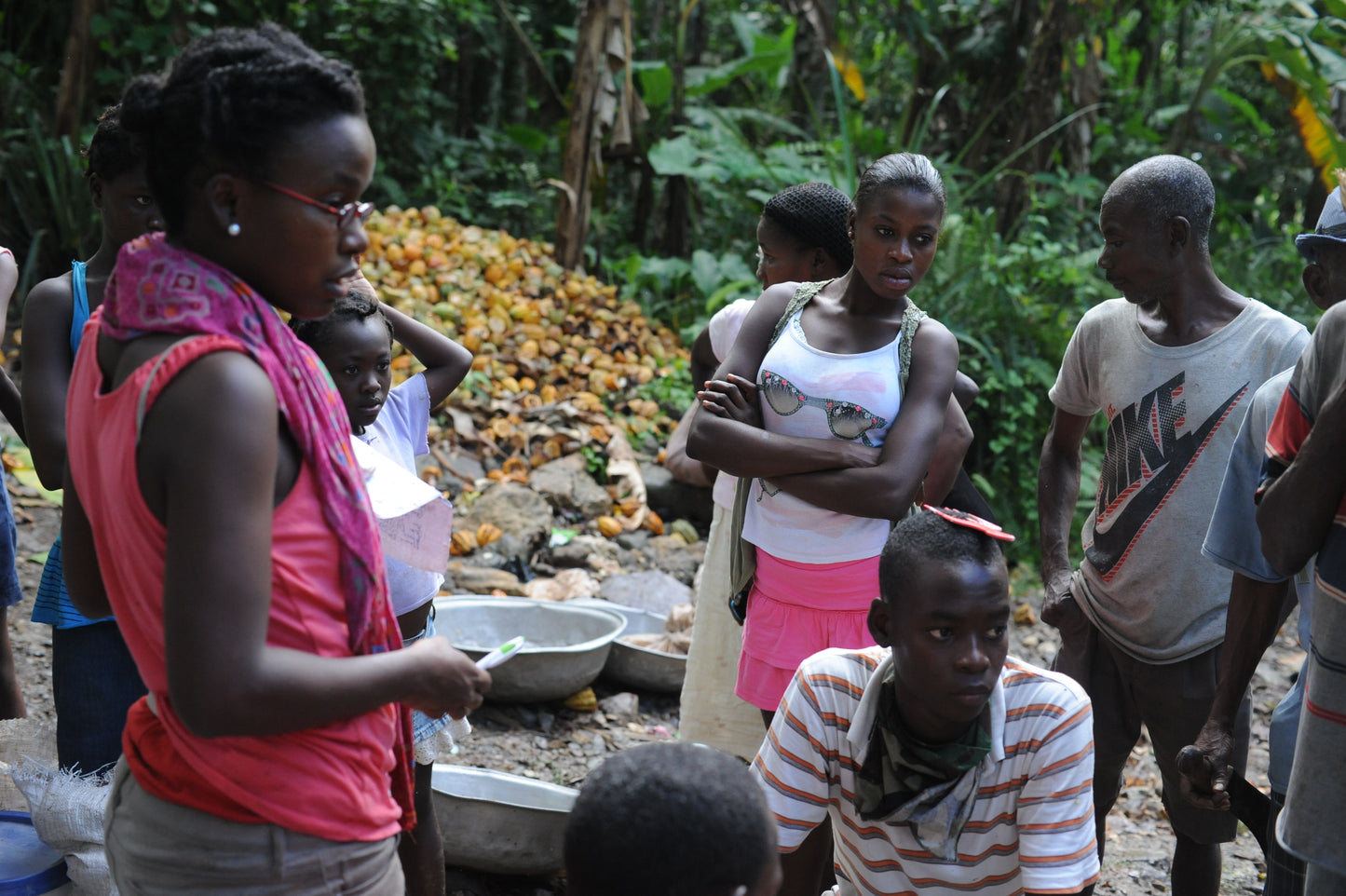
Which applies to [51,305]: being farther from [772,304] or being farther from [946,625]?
[946,625]

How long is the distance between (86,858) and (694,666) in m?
1.53

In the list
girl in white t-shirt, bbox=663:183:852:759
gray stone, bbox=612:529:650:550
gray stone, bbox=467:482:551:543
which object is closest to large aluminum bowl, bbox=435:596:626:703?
girl in white t-shirt, bbox=663:183:852:759

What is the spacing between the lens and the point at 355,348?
2412 millimetres

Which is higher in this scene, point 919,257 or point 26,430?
point 919,257

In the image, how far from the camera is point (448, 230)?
7.74m

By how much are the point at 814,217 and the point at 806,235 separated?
0.18ft

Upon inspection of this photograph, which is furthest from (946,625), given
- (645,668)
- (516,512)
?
(516,512)

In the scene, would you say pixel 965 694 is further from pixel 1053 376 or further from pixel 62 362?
pixel 1053 376

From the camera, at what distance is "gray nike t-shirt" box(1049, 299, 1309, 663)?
2740 mm

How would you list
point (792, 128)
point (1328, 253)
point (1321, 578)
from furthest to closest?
point (792, 128)
point (1328, 253)
point (1321, 578)

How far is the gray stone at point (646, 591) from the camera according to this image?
519cm

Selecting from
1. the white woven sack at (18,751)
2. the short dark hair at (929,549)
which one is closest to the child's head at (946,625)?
the short dark hair at (929,549)

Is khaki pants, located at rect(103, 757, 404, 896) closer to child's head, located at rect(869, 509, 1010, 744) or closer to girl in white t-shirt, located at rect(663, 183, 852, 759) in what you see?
child's head, located at rect(869, 509, 1010, 744)

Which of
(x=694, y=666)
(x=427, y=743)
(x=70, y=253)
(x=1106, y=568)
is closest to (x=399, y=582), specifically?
A: (x=427, y=743)
